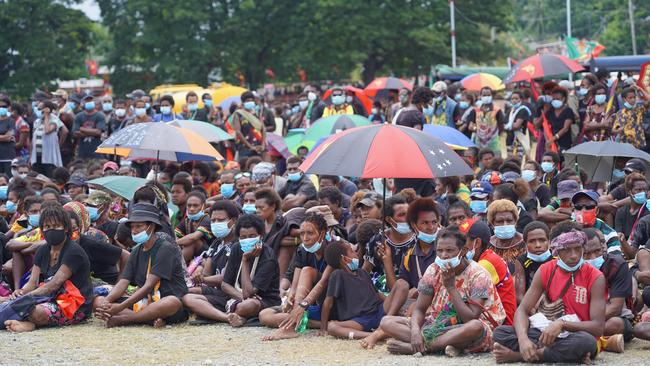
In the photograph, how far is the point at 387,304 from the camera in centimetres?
1009

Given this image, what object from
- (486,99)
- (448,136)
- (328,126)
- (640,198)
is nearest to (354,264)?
A: (640,198)

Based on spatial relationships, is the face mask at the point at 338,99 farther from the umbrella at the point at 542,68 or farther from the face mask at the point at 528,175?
the face mask at the point at 528,175

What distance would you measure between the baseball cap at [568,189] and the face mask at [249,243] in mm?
3272

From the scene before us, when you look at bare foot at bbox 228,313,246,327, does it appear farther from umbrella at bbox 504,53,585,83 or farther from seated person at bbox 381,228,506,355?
umbrella at bbox 504,53,585,83

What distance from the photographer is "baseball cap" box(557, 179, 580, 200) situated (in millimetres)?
12109

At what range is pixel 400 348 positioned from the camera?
9.38 m

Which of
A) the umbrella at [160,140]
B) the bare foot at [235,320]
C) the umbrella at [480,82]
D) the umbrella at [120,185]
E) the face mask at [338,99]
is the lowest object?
the bare foot at [235,320]

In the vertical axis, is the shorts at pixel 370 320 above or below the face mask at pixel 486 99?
below

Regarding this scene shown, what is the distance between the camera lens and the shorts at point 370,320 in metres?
10.2

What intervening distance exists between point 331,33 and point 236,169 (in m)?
29.4

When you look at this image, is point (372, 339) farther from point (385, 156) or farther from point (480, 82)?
point (480, 82)

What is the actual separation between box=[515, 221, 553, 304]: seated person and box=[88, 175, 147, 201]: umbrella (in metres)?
5.26

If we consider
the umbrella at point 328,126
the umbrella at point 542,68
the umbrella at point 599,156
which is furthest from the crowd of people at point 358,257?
the umbrella at point 542,68

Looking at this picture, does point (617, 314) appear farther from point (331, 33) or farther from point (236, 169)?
point (331, 33)
